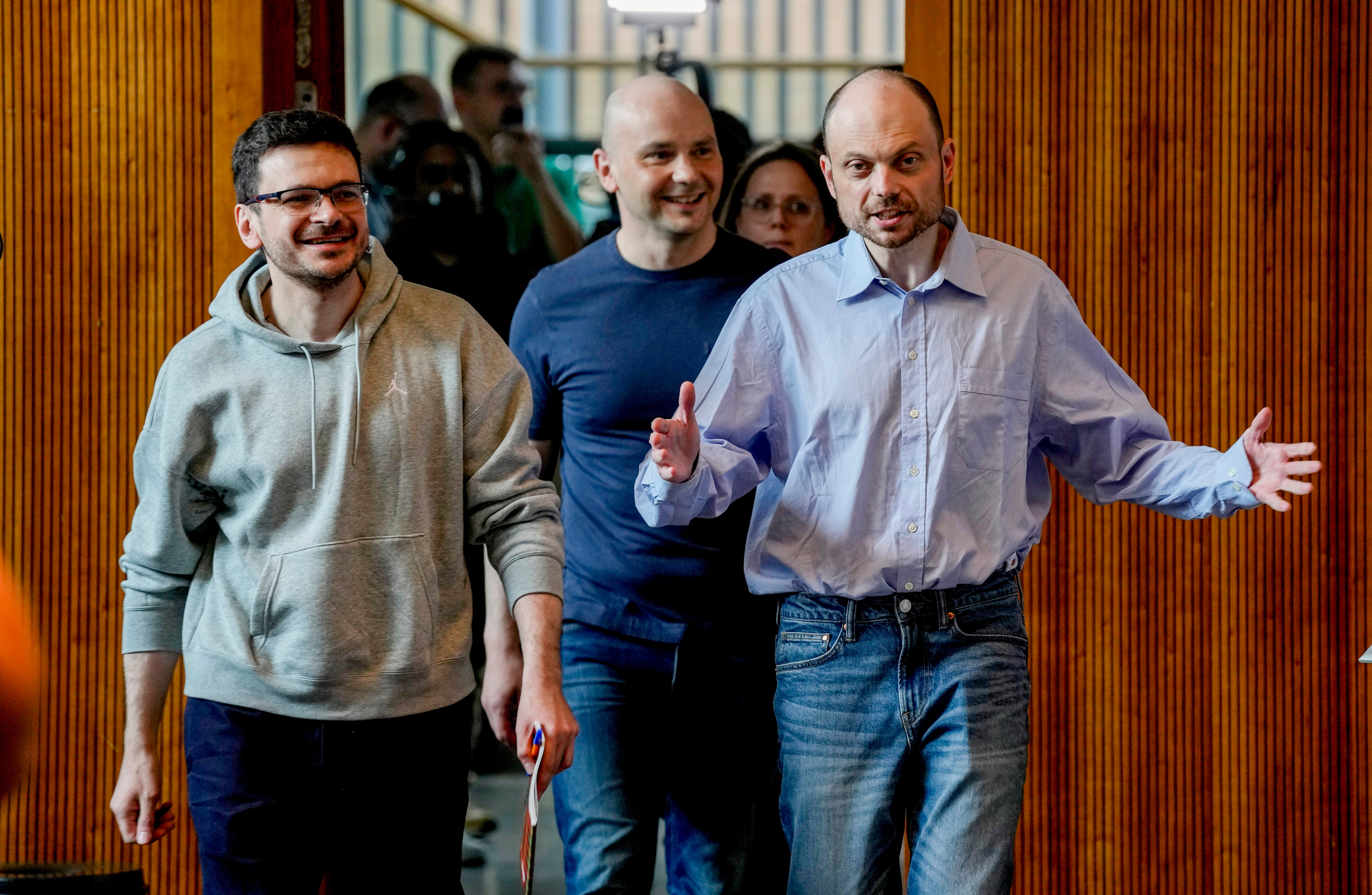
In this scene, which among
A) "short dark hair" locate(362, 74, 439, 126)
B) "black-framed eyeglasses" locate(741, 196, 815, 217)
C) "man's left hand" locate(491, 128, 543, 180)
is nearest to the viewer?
"black-framed eyeglasses" locate(741, 196, 815, 217)

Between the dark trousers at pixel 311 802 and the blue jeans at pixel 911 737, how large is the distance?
0.61 metres

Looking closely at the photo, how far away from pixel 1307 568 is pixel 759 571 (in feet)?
5.04

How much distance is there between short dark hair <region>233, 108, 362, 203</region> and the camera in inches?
83.6

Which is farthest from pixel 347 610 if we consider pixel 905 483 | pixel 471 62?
pixel 471 62

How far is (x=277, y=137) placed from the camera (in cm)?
212

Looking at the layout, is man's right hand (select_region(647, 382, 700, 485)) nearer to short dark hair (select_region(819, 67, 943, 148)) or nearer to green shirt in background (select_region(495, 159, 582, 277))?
short dark hair (select_region(819, 67, 943, 148))

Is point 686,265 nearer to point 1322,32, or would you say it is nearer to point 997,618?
point 997,618

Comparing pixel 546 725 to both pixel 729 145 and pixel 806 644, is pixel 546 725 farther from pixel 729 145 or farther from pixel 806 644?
pixel 729 145

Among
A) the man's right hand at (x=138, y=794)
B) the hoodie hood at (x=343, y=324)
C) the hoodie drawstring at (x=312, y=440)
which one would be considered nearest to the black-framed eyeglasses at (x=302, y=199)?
the hoodie hood at (x=343, y=324)

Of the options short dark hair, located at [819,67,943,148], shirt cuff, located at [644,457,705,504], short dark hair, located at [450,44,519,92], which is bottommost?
shirt cuff, located at [644,457,705,504]

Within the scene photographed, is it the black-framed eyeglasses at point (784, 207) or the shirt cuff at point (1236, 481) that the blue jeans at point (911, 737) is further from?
the black-framed eyeglasses at point (784, 207)

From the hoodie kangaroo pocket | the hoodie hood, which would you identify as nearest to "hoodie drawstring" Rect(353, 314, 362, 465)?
the hoodie hood

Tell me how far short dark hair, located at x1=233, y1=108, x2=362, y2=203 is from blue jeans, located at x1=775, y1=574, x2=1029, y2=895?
1090mm

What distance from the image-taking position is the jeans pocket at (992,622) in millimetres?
2096
